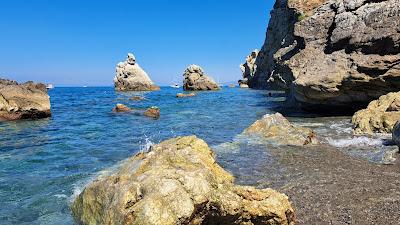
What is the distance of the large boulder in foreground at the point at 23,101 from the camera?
32.7 m

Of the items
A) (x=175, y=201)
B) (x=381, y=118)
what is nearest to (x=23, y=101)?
(x=381, y=118)

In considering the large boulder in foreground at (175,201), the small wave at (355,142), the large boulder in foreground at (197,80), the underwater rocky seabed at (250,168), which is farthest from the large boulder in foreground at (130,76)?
the large boulder in foreground at (175,201)

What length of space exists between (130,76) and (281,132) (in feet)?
323

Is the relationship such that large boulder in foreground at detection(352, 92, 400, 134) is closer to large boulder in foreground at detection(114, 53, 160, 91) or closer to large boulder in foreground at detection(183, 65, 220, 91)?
large boulder in foreground at detection(183, 65, 220, 91)

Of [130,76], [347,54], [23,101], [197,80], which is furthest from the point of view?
[130,76]

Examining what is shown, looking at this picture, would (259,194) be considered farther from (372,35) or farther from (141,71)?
(141,71)

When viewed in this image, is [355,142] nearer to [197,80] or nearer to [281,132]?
[281,132]

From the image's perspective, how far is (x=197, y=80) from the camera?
107 m

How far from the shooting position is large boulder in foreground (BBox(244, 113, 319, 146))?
17.2 metres

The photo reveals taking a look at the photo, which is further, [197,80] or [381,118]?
[197,80]

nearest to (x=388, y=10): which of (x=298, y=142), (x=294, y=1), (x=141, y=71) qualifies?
(x=298, y=142)

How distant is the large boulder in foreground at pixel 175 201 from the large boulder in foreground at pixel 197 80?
9889 cm

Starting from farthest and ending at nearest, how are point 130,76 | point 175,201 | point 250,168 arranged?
point 130,76
point 250,168
point 175,201

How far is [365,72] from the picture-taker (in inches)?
941
